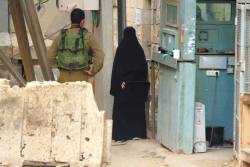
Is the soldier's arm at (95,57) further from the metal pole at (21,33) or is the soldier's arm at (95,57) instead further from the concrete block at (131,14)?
the concrete block at (131,14)

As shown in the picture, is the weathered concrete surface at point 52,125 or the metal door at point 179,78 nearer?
the weathered concrete surface at point 52,125

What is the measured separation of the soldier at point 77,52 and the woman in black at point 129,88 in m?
1.91

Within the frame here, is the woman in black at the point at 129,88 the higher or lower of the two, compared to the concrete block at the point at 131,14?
lower

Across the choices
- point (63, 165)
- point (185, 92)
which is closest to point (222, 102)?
point (185, 92)

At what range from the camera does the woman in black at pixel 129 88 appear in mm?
11375

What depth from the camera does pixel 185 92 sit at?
9719 millimetres

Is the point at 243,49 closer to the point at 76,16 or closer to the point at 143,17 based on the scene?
the point at 76,16

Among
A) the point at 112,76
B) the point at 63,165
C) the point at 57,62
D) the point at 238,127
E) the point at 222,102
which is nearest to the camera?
the point at 63,165

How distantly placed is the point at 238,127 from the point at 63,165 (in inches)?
93.5

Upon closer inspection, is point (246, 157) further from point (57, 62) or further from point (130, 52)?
point (130, 52)

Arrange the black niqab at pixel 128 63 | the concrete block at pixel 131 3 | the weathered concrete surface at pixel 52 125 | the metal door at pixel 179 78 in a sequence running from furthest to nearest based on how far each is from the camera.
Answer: the concrete block at pixel 131 3 < the black niqab at pixel 128 63 < the metal door at pixel 179 78 < the weathered concrete surface at pixel 52 125

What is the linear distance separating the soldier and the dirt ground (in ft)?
3.94

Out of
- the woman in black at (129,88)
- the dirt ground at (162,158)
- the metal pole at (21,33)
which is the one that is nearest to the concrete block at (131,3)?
the woman in black at (129,88)

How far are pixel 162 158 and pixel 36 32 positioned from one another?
225 centimetres
